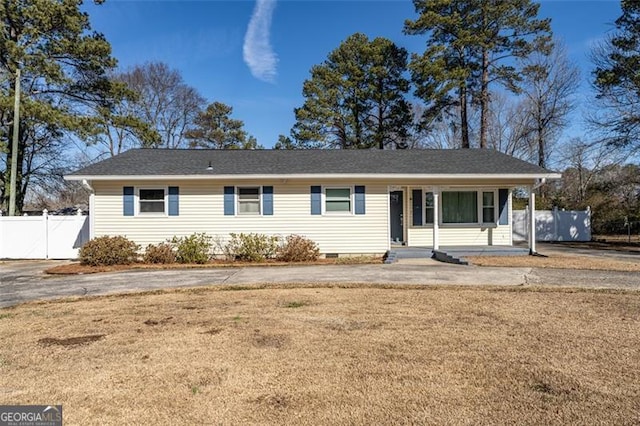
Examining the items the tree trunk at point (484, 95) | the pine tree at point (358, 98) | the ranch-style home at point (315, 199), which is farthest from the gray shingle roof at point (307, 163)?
the pine tree at point (358, 98)

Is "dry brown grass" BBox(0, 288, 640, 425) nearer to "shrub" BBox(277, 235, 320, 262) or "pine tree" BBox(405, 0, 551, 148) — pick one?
"shrub" BBox(277, 235, 320, 262)

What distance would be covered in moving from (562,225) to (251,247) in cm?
1643

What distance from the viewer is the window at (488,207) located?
14039mm

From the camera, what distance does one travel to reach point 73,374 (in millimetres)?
3684

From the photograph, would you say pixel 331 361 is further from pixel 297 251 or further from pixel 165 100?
pixel 165 100

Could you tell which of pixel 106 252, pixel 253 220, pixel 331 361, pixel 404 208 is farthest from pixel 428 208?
pixel 331 361

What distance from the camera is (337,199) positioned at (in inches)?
527

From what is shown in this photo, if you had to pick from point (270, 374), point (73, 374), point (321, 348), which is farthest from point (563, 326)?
point (73, 374)

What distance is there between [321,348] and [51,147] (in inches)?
879

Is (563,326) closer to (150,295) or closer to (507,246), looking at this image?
(150,295)

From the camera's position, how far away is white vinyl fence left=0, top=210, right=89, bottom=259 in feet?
46.2

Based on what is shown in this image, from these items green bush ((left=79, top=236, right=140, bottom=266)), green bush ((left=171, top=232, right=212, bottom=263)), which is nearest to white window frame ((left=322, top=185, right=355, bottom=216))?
green bush ((left=171, top=232, right=212, bottom=263))

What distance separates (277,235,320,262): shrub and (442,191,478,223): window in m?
5.09

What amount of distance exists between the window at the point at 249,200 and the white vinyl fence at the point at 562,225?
548 inches
